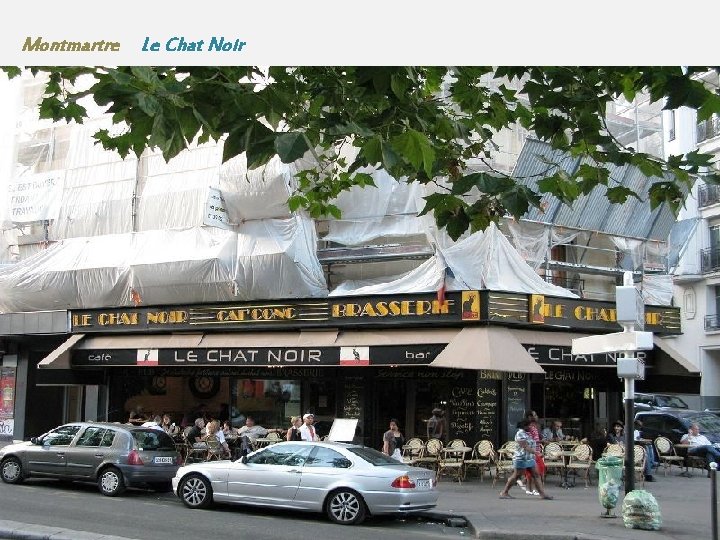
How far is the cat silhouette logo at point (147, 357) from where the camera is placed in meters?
22.9

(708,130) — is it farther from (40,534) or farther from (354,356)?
(40,534)

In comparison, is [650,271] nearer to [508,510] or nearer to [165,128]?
[508,510]

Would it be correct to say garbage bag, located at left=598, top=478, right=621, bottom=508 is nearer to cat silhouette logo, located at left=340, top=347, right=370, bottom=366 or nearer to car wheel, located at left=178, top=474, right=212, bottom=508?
car wheel, located at left=178, top=474, right=212, bottom=508

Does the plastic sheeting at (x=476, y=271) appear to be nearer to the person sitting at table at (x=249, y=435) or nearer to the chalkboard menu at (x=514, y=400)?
the chalkboard menu at (x=514, y=400)

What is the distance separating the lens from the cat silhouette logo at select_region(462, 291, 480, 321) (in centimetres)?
1861

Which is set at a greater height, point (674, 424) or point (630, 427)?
point (630, 427)

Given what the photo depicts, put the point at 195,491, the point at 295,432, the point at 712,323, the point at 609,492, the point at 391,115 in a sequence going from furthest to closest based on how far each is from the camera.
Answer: the point at 712,323, the point at 295,432, the point at 195,491, the point at 609,492, the point at 391,115

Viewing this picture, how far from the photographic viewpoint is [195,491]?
46.9 ft

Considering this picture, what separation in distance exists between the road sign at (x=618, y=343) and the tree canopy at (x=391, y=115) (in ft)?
13.1

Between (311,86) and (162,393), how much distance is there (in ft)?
61.9

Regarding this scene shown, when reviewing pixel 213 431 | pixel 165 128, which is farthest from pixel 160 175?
pixel 165 128

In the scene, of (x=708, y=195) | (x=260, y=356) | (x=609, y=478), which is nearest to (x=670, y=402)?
(x=708, y=195)

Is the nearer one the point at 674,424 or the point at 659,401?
the point at 674,424

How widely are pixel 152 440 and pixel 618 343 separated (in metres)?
9.16
